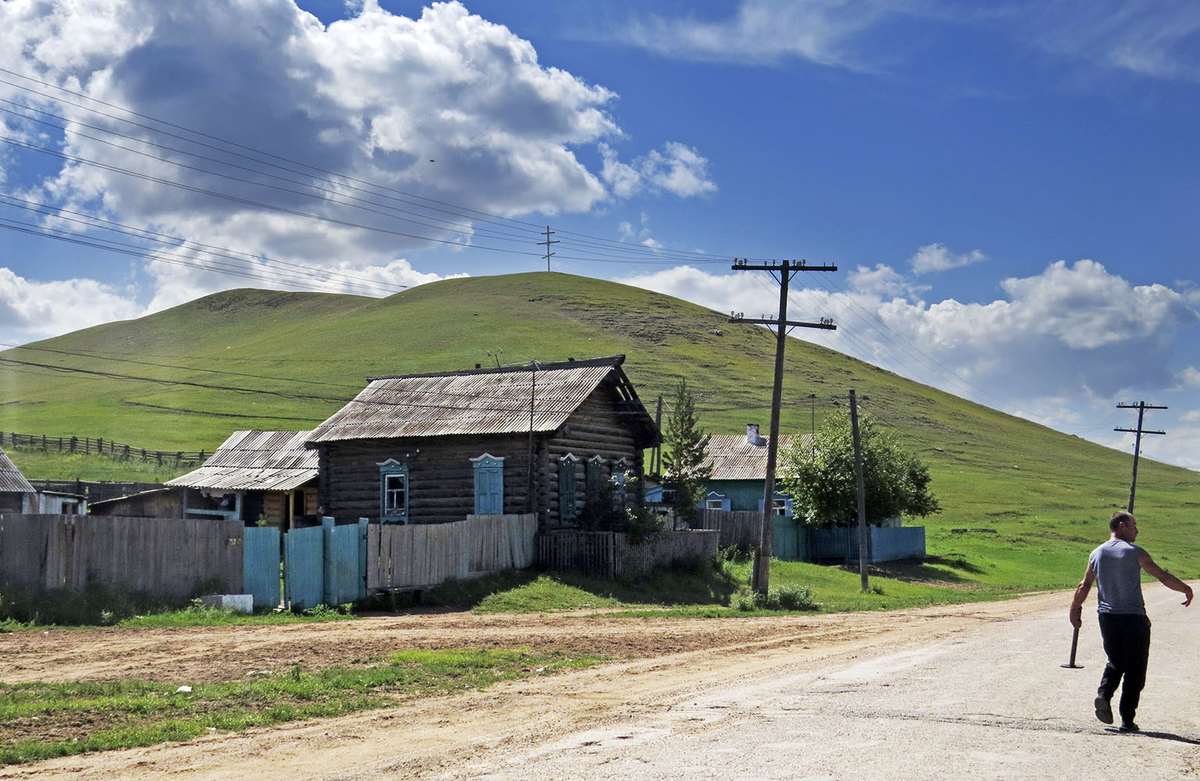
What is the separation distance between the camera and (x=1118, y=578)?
364 inches

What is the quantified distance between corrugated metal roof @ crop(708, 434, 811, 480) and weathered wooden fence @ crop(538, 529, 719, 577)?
26862 mm

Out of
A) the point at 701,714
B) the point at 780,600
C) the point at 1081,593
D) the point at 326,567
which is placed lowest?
the point at 780,600

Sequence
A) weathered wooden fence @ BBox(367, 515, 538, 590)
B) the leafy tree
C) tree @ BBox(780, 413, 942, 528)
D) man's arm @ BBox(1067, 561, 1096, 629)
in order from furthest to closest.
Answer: tree @ BBox(780, 413, 942, 528), the leafy tree, weathered wooden fence @ BBox(367, 515, 538, 590), man's arm @ BBox(1067, 561, 1096, 629)

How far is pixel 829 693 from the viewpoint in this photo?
1168 cm

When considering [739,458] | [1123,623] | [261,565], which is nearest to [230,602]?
[261,565]

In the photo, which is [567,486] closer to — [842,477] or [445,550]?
[445,550]

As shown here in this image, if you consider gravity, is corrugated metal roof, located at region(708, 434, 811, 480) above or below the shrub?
above

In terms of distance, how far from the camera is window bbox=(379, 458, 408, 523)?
34938 millimetres

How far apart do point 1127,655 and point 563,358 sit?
101 m

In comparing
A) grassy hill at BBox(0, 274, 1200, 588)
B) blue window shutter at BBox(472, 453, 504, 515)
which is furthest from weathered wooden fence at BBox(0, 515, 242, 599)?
grassy hill at BBox(0, 274, 1200, 588)

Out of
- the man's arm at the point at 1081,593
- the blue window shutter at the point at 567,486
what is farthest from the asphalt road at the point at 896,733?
the blue window shutter at the point at 567,486

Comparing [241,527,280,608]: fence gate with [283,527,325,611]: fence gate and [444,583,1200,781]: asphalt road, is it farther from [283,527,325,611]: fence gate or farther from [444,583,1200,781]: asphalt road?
[444,583,1200,781]: asphalt road

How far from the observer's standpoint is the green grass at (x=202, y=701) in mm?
9641

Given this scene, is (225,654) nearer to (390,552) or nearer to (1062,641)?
(390,552)
